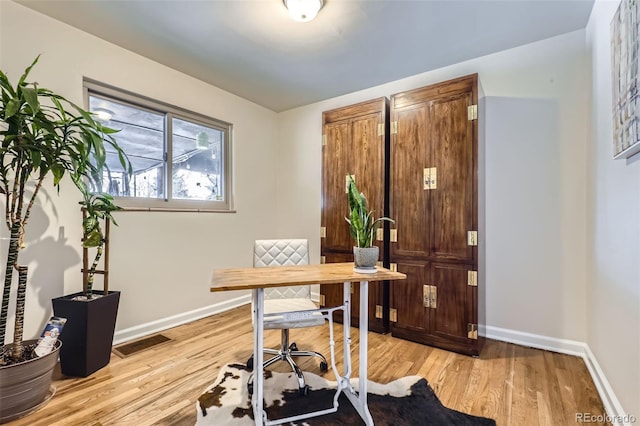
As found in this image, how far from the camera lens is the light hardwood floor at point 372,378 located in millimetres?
1680

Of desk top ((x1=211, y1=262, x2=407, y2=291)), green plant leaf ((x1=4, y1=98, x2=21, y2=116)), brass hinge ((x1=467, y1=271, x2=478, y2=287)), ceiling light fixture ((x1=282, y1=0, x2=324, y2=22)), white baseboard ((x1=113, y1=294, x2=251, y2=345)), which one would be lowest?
white baseboard ((x1=113, y1=294, x2=251, y2=345))

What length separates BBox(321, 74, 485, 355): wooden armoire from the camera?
8.09ft

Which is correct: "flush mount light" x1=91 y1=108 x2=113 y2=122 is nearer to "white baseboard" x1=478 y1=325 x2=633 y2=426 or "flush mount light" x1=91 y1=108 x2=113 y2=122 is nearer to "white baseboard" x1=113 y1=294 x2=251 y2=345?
"white baseboard" x1=113 y1=294 x2=251 y2=345

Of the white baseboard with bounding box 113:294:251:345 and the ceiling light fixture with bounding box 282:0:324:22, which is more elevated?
the ceiling light fixture with bounding box 282:0:324:22

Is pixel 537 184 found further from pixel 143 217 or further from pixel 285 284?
pixel 143 217

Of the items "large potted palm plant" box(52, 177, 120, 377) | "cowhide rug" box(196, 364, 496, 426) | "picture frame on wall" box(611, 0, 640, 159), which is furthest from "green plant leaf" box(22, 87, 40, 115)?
"picture frame on wall" box(611, 0, 640, 159)

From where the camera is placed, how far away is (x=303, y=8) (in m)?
2.05

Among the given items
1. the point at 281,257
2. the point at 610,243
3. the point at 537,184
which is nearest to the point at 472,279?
the point at 610,243

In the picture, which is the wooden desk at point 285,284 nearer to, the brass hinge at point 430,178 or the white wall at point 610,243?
the white wall at point 610,243

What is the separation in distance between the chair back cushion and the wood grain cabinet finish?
0.78 m

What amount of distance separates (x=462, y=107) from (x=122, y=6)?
273 centimetres

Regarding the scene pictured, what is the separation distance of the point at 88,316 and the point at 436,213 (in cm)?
280

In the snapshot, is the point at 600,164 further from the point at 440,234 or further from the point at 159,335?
the point at 159,335

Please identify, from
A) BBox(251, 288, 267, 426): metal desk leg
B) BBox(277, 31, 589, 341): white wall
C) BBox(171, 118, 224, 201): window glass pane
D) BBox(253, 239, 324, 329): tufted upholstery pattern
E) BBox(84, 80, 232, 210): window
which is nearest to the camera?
BBox(251, 288, 267, 426): metal desk leg
